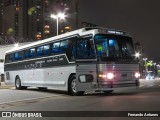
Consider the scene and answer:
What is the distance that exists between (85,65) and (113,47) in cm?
182

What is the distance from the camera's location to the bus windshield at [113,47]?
18.5 metres

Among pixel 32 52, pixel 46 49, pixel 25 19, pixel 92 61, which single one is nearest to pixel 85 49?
pixel 92 61

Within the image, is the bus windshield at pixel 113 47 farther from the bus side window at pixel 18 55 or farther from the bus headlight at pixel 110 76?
the bus side window at pixel 18 55

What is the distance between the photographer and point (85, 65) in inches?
746

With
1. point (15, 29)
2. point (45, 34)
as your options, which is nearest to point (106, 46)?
point (15, 29)

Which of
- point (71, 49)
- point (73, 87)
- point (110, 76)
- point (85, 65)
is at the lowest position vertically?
point (73, 87)

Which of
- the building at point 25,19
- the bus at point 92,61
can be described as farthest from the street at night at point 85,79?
the building at point 25,19

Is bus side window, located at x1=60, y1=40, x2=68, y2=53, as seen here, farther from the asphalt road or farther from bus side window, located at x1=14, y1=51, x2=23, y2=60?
bus side window, located at x1=14, y1=51, x2=23, y2=60

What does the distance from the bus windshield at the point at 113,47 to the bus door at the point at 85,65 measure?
1.28 feet

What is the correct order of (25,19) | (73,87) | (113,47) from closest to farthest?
1. (113,47)
2. (73,87)
3. (25,19)

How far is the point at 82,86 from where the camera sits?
1889 centimetres

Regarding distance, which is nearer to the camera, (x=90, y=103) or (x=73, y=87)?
(x=90, y=103)

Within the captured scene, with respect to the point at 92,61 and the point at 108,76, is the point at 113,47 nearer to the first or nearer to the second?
the point at 92,61

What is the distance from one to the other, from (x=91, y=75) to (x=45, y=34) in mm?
181817
